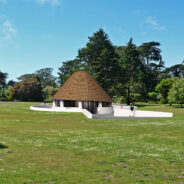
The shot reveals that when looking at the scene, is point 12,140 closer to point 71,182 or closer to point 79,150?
point 79,150

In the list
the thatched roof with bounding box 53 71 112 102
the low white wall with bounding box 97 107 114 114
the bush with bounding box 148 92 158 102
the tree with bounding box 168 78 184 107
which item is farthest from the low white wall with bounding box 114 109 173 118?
the bush with bounding box 148 92 158 102

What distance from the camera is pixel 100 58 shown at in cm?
7175

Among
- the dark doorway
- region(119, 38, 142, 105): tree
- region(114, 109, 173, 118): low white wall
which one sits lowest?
region(114, 109, 173, 118): low white wall

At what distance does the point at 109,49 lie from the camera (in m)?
74.9

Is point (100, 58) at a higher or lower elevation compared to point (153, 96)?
higher

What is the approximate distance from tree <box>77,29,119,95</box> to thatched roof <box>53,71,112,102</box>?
16110 mm

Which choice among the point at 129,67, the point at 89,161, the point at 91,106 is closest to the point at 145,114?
the point at 91,106

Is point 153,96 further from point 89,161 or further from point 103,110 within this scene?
point 89,161

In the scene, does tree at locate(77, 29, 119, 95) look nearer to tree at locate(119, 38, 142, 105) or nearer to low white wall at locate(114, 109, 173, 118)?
tree at locate(119, 38, 142, 105)

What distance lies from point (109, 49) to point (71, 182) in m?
68.5

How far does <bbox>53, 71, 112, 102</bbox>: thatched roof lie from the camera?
2058 inches

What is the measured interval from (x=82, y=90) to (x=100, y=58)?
21509mm

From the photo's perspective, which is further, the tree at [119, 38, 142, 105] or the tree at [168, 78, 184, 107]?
the tree at [119, 38, 142, 105]

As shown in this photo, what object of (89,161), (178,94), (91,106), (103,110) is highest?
(178,94)
